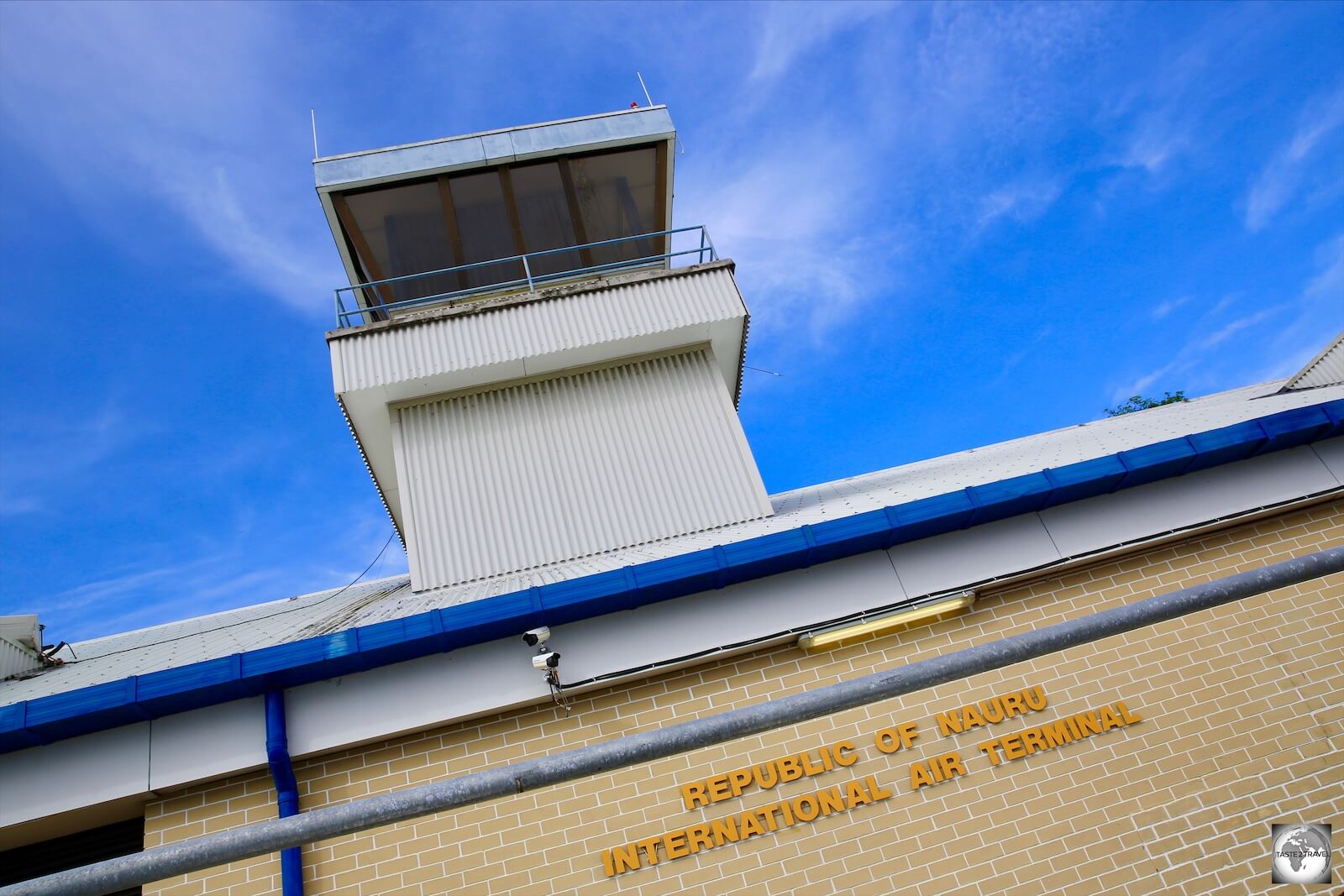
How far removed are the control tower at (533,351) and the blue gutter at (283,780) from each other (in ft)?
9.72

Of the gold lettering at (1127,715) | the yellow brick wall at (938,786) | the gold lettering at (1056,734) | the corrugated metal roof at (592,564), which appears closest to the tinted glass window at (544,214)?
the corrugated metal roof at (592,564)

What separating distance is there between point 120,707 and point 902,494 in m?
7.12

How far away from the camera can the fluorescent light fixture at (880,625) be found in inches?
248

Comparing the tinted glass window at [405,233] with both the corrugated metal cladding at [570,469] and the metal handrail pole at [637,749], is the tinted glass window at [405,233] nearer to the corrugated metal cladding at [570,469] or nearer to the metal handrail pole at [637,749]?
the corrugated metal cladding at [570,469]

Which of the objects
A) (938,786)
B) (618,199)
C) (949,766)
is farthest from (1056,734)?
(618,199)

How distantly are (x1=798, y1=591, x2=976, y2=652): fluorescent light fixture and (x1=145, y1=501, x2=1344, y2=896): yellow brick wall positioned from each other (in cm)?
10

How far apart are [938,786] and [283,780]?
5.03m

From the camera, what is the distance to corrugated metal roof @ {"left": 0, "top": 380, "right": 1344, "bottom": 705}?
267 inches

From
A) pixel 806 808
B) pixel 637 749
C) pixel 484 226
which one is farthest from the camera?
pixel 484 226

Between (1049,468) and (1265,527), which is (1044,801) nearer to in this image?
(1049,468)

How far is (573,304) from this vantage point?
33.6 feet

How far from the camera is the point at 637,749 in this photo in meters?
2.03

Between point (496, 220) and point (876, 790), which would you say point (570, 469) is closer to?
point (496, 220)

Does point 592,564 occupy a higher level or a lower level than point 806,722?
higher
